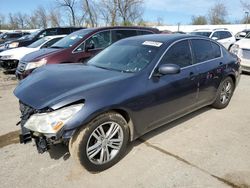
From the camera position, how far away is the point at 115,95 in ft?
9.82

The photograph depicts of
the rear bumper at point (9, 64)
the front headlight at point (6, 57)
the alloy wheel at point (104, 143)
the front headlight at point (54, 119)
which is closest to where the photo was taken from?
the front headlight at point (54, 119)

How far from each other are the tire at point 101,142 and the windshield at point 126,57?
0.85 m

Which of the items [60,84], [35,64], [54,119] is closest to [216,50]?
[60,84]

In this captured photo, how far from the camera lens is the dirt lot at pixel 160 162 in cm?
287

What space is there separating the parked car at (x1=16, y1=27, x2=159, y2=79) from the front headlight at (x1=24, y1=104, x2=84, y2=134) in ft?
12.0

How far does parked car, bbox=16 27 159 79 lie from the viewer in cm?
661

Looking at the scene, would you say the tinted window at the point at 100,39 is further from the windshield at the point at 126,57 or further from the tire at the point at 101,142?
the tire at the point at 101,142

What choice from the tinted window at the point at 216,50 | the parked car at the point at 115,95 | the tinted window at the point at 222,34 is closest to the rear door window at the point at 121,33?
the parked car at the point at 115,95

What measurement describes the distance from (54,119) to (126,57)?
166cm

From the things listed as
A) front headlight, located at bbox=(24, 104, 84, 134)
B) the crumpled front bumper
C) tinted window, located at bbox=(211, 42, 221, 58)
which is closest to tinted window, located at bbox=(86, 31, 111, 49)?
tinted window, located at bbox=(211, 42, 221, 58)

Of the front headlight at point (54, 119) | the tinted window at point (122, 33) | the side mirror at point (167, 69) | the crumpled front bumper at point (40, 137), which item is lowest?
the crumpled front bumper at point (40, 137)

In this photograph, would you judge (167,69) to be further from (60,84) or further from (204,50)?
(204,50)

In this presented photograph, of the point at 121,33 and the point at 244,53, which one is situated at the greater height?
the point at 121,33

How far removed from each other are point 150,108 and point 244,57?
6819 millimetres
